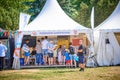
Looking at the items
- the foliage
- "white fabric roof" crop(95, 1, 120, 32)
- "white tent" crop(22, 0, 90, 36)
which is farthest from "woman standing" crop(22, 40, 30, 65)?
the foliage

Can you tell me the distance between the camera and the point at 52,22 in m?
19.6

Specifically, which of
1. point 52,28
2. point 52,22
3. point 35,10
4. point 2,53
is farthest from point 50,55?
point 35,10

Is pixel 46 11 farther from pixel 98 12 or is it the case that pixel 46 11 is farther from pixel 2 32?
pixel 98 12

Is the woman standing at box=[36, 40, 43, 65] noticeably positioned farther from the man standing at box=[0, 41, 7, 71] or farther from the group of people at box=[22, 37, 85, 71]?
the man standing at box=[0, 41, 7, 71]

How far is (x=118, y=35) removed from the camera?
2016 centimetres

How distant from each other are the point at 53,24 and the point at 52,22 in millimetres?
291

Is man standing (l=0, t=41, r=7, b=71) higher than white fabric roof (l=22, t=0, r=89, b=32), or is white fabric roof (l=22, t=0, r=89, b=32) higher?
white fabric roof (l=22, t=0, r=89, b=32)

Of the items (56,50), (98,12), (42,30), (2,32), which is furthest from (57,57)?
(98,12)

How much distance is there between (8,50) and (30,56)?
1459 millimetres

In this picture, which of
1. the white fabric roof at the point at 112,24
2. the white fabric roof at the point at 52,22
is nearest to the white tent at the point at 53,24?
the white fabric roof at the point at 52,22

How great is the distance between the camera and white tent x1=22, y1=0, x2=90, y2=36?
1833 centimetres

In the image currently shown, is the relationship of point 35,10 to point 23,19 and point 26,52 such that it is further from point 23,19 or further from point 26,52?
point 26,52

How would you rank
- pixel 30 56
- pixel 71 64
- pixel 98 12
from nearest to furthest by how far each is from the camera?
1. pixel 71 64
2. pixel 30 56
3. pixel 98 12

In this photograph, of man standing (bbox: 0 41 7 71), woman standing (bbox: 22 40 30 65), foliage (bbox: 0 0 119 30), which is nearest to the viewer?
man standing (bbox: 0 41 7 71)
